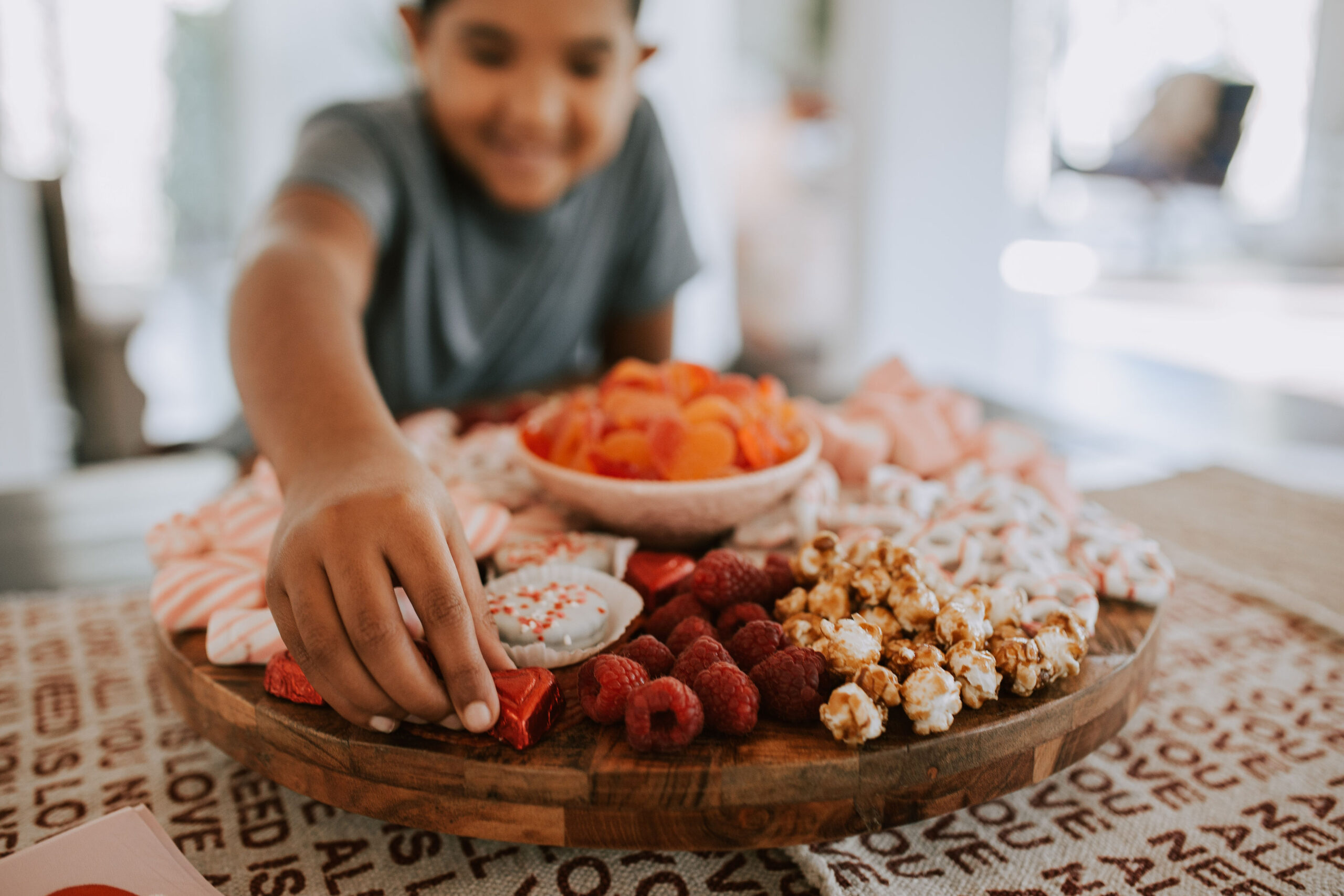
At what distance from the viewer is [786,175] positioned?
3670mm

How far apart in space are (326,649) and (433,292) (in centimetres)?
112

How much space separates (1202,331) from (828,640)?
528 centimetres

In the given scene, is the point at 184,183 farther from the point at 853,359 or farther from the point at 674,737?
the point at 674,737

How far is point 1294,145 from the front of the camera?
199 inches

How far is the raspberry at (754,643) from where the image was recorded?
1.87 feet

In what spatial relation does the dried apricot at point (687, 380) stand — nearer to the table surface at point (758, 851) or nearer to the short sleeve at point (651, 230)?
the table surface at point (758, 851)

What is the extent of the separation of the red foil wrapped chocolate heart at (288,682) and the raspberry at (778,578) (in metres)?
0.32

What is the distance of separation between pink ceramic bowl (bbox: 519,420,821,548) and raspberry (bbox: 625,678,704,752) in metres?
0.25

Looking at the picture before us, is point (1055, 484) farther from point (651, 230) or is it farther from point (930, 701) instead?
point (651, 230)

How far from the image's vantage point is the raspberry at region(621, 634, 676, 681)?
0.56 metres

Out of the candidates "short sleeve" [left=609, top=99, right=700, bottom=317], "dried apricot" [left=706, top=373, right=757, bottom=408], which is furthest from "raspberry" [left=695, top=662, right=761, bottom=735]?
"short sleeve" [left=609, top=99, right=700, bottom=317]

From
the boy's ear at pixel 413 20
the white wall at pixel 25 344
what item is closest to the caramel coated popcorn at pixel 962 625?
the boy's ear at pixel 413 20

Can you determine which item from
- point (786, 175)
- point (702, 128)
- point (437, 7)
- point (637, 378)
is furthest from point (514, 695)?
point (702, 128)

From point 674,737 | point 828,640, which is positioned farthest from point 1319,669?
point 674,737
